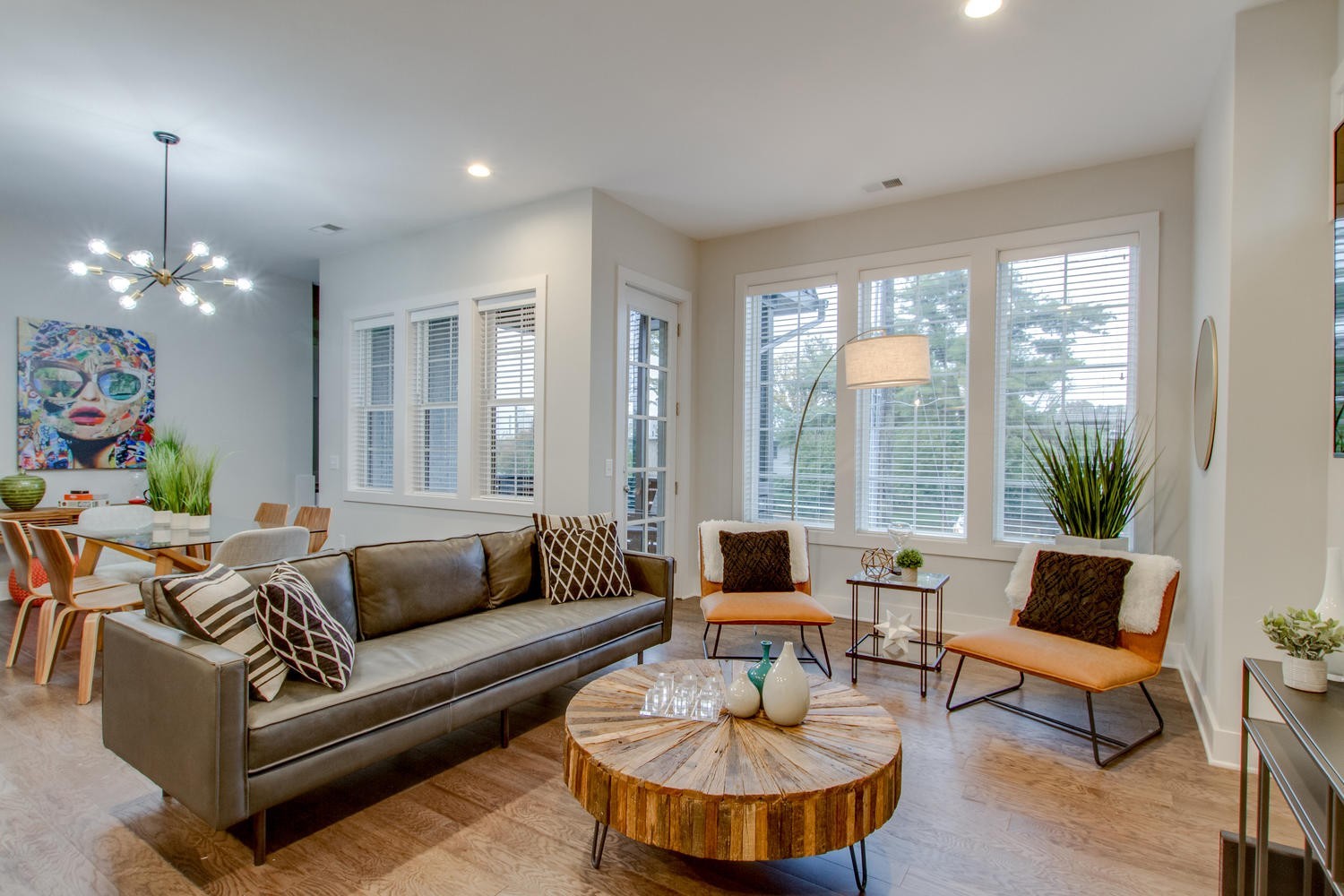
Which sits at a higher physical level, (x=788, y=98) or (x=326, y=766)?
(x=788, y=98)

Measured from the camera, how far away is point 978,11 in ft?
8.41

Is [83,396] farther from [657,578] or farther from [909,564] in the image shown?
[909,564]

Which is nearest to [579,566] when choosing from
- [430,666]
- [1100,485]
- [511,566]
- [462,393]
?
[511,566]

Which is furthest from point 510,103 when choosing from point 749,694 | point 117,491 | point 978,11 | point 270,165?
point 117,491

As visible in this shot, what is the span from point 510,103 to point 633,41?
0.84 metres

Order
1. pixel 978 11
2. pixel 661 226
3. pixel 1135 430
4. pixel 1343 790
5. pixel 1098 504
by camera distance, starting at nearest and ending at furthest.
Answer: pixel 1343 790
pixel 978 11
pixel 1098 504
pixel 1135 430
pixel 661 226

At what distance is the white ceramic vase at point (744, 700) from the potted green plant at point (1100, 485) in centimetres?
245

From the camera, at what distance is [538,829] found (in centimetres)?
213

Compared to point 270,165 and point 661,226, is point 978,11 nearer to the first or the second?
point 661,226

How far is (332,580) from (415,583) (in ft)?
1.22

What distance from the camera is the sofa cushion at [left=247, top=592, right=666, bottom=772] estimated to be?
196 centimetres

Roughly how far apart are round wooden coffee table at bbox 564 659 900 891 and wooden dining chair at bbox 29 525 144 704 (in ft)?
8.73

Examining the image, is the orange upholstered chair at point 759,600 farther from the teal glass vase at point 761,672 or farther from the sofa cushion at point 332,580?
the sofa cushion at point 332,580

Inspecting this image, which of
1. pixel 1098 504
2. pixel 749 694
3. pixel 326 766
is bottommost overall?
pixel 326 766
